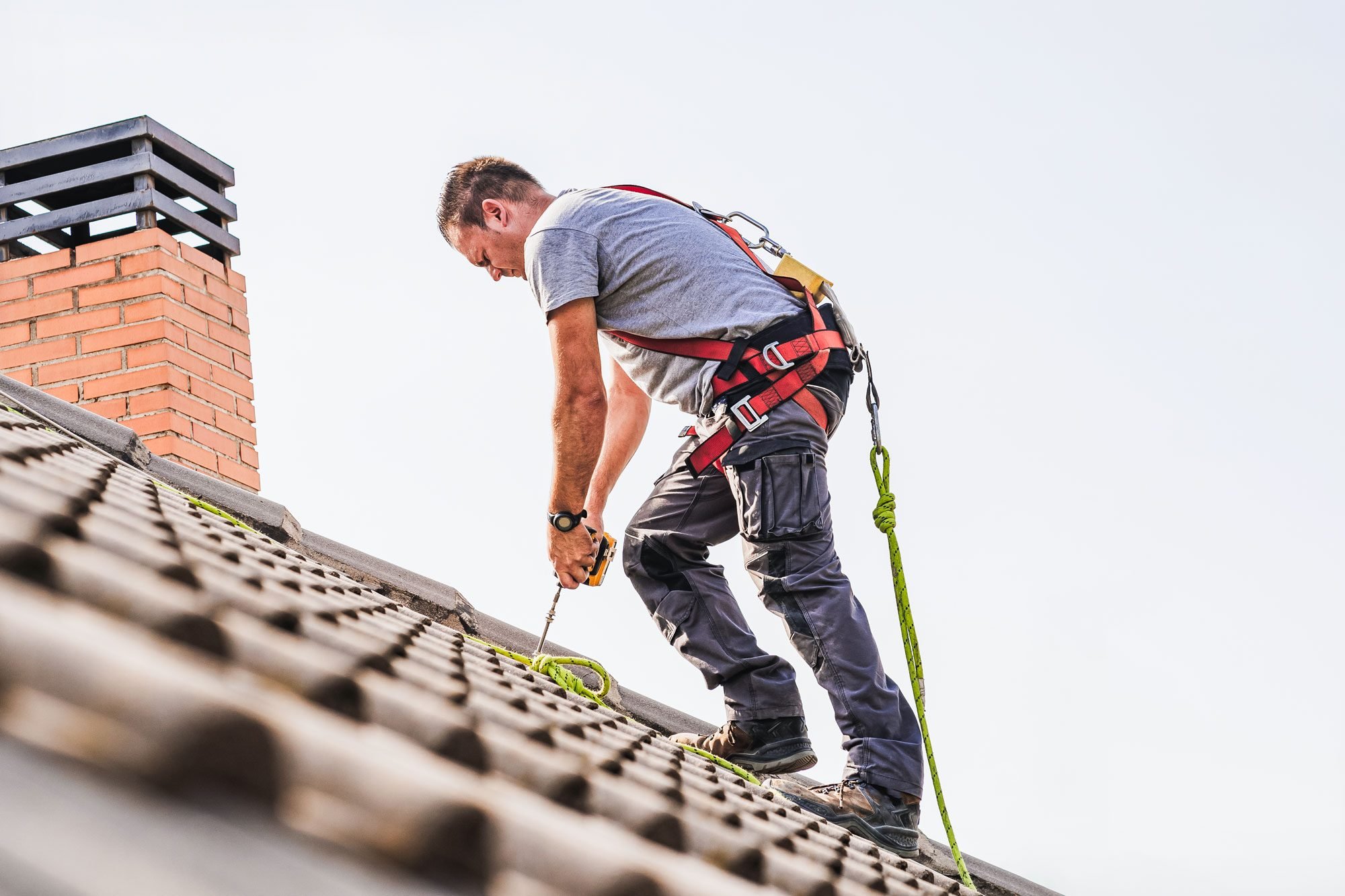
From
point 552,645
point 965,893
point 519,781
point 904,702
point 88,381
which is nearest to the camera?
point 519,781

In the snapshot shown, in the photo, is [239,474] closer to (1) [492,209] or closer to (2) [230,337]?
(2) [230,337]

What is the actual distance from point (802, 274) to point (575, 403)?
2.27 feet

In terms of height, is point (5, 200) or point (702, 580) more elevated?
point (5, 200)

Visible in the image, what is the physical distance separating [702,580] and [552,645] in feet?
2.23

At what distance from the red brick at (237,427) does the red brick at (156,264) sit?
1.67ft

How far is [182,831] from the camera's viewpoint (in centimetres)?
38

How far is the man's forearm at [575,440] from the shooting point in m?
2.82

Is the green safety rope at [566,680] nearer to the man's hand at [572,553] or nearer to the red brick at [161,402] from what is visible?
the man's hand at [572,553]

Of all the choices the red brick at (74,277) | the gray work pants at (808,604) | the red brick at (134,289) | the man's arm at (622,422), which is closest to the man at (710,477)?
the gray work pants at (808,604)

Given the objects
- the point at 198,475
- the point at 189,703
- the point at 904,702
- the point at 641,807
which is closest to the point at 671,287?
the point at 904,702

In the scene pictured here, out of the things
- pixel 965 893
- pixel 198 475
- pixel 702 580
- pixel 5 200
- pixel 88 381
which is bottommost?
pixel 965 893

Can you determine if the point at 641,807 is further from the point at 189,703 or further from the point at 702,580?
the point at 702,580

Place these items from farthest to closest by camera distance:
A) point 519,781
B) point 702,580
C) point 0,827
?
point 702,580
point 519,781
point 0,827

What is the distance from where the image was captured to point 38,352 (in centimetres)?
409
